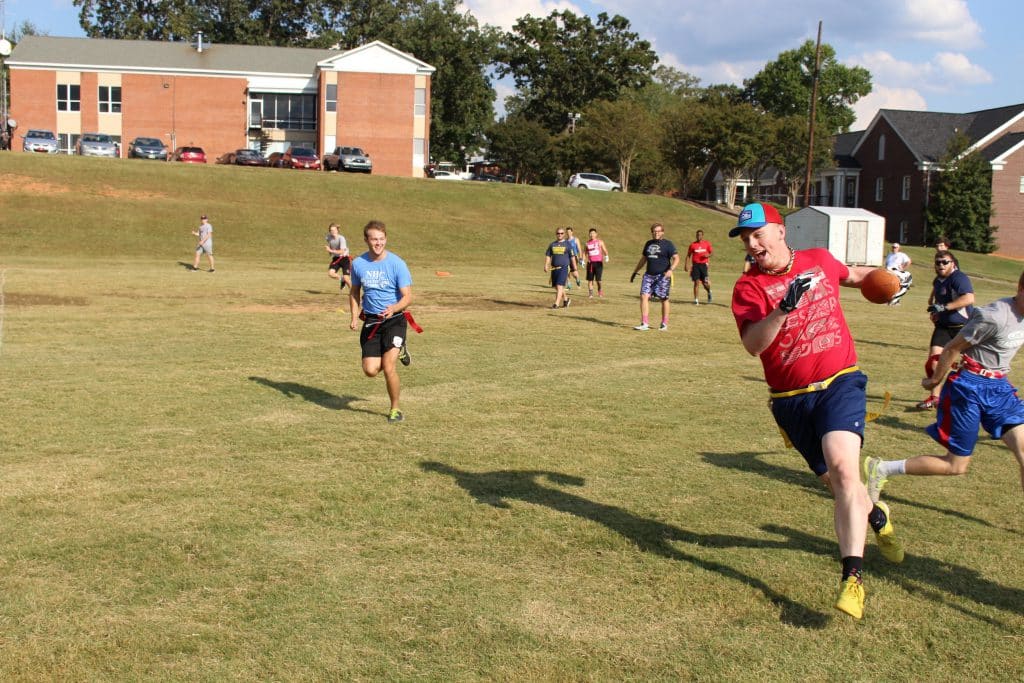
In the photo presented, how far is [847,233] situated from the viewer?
152 ft

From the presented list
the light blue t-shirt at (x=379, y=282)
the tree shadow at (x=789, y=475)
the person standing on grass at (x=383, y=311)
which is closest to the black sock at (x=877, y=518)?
the tree shadow at (x=789, y=475)

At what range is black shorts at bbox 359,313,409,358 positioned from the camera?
988 cm

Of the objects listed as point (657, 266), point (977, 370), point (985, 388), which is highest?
point (657, 266)

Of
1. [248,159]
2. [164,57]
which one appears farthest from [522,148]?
[164,57]

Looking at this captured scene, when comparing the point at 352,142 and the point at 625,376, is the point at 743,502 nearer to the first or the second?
the point at 625,376

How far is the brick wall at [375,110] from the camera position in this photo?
218ft

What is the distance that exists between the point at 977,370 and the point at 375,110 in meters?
63.7

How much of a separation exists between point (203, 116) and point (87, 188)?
2472 centimetres

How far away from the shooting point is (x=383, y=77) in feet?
218

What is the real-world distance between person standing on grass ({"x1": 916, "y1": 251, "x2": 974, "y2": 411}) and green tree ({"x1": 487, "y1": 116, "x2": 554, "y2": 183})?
6684 cm

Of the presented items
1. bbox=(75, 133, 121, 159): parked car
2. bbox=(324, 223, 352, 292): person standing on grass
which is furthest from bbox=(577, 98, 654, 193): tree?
bbox=(324, 223, 352, 292): person standing on grass

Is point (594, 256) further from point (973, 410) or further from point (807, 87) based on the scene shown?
point (807, 87)

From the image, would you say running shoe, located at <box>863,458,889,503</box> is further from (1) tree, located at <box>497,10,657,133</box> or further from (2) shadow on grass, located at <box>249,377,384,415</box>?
(1) tree, located at <box>497,10,657,133</box>

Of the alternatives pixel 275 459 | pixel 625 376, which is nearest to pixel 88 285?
pixel 625 376
